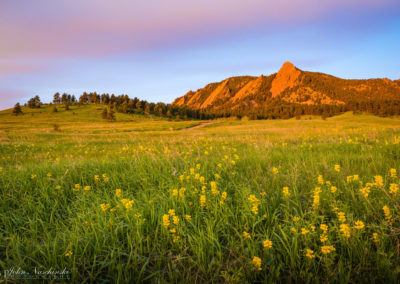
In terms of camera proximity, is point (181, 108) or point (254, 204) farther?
point (181, 108)

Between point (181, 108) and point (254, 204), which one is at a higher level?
point (181, 108)

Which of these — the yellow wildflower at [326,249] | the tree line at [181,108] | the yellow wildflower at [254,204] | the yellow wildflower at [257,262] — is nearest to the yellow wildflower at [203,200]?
the yellow wildflower at [254,204]

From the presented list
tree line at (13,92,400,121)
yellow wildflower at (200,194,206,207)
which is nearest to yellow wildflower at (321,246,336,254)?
yellow wildflower at (200,194,206,207)

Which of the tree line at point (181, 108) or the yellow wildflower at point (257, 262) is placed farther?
Result: the tree line at point (181, 108)

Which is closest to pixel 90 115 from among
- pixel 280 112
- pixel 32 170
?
pixel 32 170

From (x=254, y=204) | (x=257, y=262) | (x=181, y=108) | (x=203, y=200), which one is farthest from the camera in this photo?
(x=181, y=108)

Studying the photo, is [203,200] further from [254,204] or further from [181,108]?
[181,108]

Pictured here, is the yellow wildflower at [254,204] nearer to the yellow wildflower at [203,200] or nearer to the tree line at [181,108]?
the yellow wildflower at [203,200]

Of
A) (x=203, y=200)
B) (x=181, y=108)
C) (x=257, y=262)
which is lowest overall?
(x=257, y=262)

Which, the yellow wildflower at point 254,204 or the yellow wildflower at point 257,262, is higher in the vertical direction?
the yellow wildflower at point 254,204

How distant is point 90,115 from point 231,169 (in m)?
128

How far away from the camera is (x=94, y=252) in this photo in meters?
1.98

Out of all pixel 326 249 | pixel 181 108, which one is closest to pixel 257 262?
pixel 326 249

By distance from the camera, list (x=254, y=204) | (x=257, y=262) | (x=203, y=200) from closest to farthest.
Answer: (x=257, y=262)
(x=254, y=204)
(x=203, y=200)
